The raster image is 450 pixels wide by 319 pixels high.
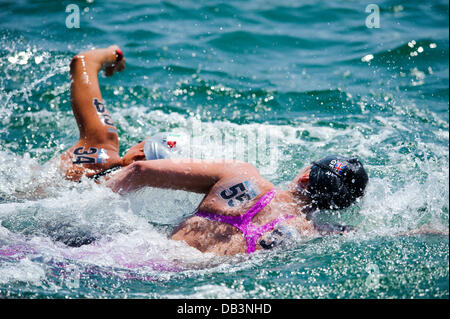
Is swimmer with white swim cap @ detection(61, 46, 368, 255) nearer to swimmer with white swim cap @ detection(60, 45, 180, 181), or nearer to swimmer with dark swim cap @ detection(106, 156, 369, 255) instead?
swimmer with dark swim cap @ detection(106, 156, 369, 255)

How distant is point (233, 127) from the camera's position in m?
6.91

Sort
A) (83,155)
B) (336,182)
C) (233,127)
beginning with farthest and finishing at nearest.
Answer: (233,127), (83,155), (336,182)

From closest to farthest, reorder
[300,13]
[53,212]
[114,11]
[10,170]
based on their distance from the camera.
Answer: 1. [53,212]
2. [10,170]
3. [114,11]
4. [300,13]

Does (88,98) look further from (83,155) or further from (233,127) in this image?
(233,127)

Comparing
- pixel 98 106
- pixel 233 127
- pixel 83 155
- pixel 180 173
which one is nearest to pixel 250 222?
pixel 180 173

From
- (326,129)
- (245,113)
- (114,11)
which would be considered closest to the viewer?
(326,129)

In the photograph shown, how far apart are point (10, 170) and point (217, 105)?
3308 mm

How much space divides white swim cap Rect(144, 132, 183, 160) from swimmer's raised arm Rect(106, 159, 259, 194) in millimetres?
700

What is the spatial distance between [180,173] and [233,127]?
132 inches
